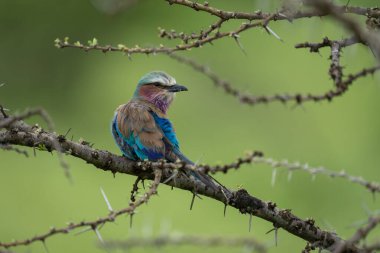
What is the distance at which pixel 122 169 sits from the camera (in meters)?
3.25

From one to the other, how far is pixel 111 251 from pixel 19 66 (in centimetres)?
986

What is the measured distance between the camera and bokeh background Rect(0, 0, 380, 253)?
8.09 metres

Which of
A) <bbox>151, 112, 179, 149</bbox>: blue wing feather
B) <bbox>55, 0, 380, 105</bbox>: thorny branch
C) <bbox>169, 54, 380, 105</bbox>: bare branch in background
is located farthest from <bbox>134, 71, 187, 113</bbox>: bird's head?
<bbox>169, 54, 380, 105</bbox>: bare branch in background

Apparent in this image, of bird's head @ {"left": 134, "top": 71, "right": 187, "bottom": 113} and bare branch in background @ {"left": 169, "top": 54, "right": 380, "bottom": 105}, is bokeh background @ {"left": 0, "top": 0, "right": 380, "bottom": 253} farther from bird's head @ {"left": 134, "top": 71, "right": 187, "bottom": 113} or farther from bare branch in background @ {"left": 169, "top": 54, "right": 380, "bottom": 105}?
bare branch in background @ {"left": 169, "top": 54, "right": 380, "bottom": 105}

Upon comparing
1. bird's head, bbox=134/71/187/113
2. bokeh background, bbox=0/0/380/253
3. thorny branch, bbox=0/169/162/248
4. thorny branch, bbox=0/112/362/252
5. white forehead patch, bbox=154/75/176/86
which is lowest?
thorny branch, bbox=0/169/162/248

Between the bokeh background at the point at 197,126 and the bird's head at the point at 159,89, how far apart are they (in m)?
2.35

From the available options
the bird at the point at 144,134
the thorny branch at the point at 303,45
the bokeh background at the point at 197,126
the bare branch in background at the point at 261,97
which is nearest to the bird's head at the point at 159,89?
the bird at the point at 144,134

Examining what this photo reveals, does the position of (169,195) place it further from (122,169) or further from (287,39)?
(122,169)

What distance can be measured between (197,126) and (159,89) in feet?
15.2

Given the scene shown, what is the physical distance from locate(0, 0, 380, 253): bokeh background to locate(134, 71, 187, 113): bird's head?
2351 millimetres

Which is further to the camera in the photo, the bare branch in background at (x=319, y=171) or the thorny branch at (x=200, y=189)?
the thorny branch at (x=200, y=189)

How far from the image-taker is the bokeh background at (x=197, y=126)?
318 inches

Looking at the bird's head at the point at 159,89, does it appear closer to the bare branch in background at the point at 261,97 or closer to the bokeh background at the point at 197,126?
the bokeh background at the point at 197,126

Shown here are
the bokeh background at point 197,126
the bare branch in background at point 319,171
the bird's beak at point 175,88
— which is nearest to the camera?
the bare branch in background at point 319,171
